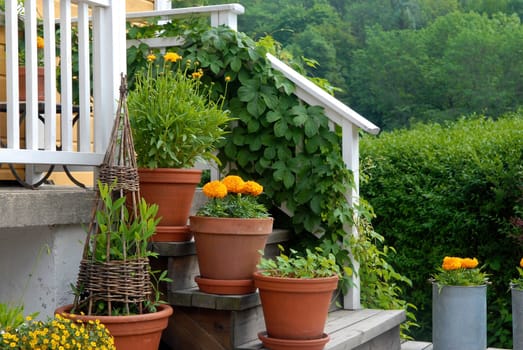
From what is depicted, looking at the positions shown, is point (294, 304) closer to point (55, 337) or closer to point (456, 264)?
point (55, 337)

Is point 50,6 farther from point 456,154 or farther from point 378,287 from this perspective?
point 456,154

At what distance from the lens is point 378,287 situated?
426 cm

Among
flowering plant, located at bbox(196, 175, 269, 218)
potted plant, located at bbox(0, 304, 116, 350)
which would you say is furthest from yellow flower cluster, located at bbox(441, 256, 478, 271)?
potted plant, located at bbox(0, 304, 116, 350)

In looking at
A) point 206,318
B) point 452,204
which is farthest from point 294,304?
point 452,204

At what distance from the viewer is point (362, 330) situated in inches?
137

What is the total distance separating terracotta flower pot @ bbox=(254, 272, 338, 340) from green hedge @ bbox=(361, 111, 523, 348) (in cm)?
217

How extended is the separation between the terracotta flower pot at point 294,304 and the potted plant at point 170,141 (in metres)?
0.50

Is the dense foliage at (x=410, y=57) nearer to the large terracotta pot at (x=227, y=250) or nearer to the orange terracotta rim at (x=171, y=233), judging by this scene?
the orange terracotta rim at (x=171, y=233)

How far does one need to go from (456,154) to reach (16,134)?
12.0 ft

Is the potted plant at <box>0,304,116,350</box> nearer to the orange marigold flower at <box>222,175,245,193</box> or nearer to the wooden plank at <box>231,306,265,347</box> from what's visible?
the wooden plank at <box>231,306,265,347</box>

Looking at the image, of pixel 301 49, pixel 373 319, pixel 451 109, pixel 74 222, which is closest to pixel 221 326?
pixel 74 222

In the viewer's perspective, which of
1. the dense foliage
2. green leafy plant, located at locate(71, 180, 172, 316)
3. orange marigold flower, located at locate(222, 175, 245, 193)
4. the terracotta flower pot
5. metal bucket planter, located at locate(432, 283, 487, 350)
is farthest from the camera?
the dense foliage

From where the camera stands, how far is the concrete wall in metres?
3.02

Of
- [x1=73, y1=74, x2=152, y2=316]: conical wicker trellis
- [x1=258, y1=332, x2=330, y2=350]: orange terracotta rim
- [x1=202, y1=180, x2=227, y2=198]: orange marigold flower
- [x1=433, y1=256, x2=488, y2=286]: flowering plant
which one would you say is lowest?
[x1=258, y1=332, x2=330, y2=350]: orange terracotta rim
